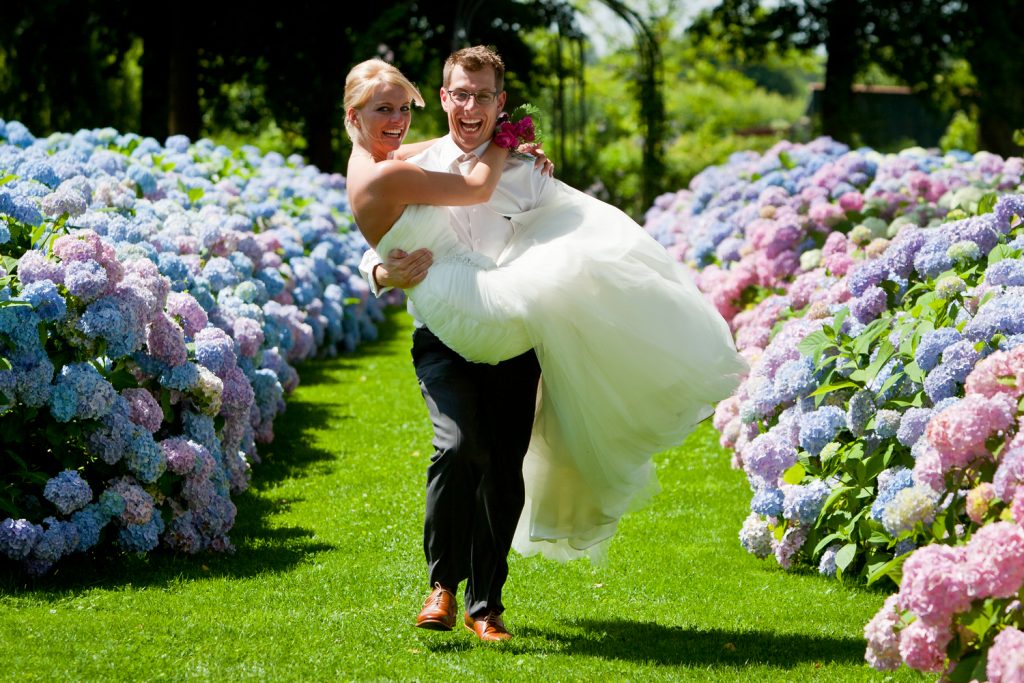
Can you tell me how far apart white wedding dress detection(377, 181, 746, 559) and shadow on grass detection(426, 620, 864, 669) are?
358mm

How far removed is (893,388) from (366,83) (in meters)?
2.23

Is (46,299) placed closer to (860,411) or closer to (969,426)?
(860,411)

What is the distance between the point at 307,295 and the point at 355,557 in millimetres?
5177

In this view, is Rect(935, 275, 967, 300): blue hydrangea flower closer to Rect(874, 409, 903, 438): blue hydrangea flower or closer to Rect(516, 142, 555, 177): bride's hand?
Rect(874, 409, 903, 438): blue hydrangea flower

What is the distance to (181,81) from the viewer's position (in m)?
18.8

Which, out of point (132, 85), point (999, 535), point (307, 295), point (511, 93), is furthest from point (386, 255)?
point (132, 85)

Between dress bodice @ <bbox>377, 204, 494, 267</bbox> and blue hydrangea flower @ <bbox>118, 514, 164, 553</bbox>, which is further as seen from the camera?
blue hydrangea flower @ <bbox>118, 514, 164, 553</bbox>

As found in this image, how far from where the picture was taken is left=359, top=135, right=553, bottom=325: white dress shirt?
4297 mm

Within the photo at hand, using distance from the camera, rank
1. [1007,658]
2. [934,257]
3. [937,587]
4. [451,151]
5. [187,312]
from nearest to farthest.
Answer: [1007,658] < [937,587] < [451,151] < [934,257] < [187,312]

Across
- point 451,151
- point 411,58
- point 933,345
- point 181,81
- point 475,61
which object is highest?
point 411,58

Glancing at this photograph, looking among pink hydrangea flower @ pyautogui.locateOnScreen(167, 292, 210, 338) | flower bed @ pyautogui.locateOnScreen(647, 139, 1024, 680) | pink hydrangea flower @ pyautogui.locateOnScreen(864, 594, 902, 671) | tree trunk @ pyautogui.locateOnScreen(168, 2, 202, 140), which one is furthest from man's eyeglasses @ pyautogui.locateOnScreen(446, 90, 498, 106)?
tree trunk @ pyautogui.locateOnScreen(168, 2, 202, 140)

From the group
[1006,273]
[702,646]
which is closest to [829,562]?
[702,646]

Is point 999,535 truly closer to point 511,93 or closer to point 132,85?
point 511,93

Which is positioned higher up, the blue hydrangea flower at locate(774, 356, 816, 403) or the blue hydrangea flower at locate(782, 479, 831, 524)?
the blue hydrangea flower at locate(774, 356, 816, 403)
